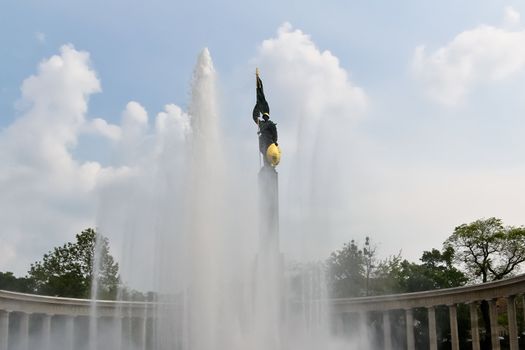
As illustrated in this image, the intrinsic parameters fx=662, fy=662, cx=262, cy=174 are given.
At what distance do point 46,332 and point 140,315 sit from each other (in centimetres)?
1042

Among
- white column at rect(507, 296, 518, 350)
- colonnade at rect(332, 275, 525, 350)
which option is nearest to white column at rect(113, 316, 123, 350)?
colonnade at rect(332, 275, 525, 350)

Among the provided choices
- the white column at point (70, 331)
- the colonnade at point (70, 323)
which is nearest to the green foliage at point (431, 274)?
the colonnade at point (70, 323)

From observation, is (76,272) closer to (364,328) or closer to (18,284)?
(18,284)

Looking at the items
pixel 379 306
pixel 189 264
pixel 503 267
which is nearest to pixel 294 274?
pixel 189 264

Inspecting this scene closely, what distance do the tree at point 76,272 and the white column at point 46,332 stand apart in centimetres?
1724

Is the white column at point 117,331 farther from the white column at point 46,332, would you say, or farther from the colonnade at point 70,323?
the white column at point 46,332

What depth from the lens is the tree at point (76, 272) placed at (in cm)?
8550

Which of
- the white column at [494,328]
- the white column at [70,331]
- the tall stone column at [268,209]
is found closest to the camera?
the tall stone column at [268,209]

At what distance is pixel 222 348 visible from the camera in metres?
41.3

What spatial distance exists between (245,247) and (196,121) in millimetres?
10402

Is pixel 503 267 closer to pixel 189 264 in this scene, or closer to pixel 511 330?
pixel 511 330

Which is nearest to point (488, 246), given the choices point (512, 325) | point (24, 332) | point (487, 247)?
point (487, 247)

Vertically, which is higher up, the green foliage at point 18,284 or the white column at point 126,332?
the green foliage at point 18,284

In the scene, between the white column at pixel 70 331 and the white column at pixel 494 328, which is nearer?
the white column at pixel 494 328
